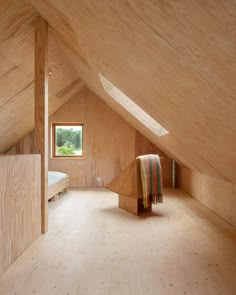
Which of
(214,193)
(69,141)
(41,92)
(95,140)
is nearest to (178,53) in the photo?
(41,92)

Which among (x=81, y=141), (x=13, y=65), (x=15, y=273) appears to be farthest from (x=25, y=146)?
(x=15, y=273)

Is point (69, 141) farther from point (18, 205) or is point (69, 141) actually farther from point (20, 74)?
point (18, 205)

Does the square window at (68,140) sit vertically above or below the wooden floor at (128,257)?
above

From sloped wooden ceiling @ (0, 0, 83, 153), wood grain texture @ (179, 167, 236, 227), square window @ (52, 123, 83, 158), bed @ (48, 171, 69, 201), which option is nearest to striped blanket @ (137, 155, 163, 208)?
wood grain texture @ (179, 167, 236, 227)

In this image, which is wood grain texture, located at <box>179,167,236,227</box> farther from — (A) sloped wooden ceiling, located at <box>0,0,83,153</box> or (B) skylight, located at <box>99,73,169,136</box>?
(A) sloped wooden ceiling, located at <box>0,0,83,153</box>

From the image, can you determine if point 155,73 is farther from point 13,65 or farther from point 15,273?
point 13,65

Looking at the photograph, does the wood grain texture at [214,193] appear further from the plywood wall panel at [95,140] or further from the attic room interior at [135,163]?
the plywood wall panel at [95,140]

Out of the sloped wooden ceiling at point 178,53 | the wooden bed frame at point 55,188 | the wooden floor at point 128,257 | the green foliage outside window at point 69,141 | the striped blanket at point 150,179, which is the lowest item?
the wooden floor at point 128,257

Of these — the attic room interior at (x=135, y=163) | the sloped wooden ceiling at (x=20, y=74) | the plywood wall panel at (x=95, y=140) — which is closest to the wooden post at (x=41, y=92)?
the attic room interior at (x=135, y=163)

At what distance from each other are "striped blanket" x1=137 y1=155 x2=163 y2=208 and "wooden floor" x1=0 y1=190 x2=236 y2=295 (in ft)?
0.71

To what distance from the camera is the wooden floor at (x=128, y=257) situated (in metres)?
1.64

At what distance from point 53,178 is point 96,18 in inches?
128

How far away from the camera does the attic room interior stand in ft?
3.95

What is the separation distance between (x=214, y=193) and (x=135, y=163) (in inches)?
45.1
